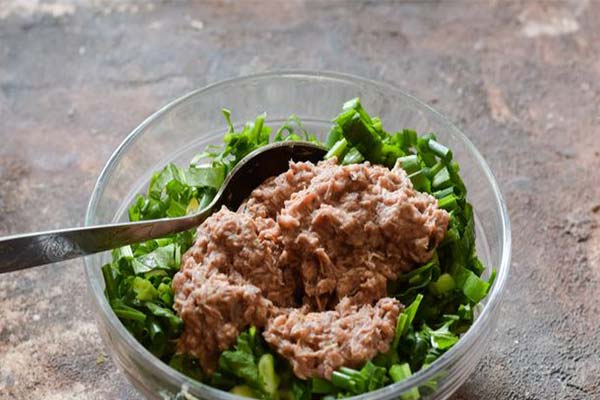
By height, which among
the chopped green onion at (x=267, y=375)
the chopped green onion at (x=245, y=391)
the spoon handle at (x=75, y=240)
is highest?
the spoon handle at (x=75, y=240)

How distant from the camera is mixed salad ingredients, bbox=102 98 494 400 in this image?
1938mm

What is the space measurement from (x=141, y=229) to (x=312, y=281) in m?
0.48

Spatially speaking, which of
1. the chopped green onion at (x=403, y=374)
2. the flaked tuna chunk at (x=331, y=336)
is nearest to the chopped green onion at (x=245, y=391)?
the flaked tuna chunk at (x=331, y=336)

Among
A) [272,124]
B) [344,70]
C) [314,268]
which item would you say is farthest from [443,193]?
[344,70]

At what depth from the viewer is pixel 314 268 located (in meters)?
2.09

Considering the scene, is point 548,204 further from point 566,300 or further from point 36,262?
point 36,262

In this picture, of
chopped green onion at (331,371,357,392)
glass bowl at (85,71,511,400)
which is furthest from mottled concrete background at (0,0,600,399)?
chopped green onion at (331,371,357,392)

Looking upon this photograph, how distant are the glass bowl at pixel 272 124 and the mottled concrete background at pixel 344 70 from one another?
361 mm

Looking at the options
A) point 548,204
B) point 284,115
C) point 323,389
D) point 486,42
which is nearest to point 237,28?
point 284,115

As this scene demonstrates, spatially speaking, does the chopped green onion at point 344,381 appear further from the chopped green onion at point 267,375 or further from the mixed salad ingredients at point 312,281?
the chopped green onion at point 267,375

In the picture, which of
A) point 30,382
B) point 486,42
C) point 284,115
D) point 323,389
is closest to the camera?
point 323,389

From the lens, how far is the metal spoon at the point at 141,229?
6.31 feet

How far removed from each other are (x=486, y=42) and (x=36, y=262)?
7.36 ft

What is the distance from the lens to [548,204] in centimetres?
284
